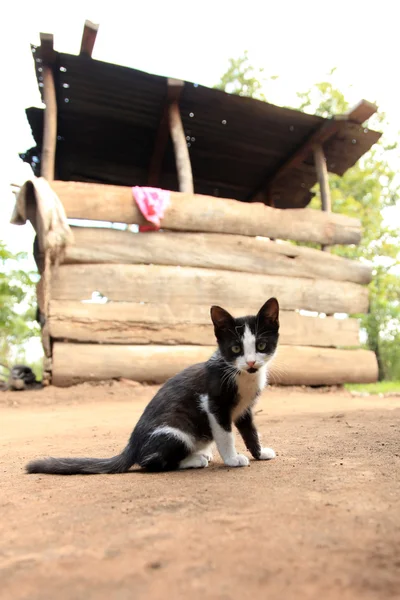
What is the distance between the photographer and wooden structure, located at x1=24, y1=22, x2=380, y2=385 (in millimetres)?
7312

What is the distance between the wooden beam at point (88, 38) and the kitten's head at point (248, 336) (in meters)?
6.15

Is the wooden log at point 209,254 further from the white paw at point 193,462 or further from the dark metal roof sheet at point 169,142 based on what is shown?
the white paw at point 193,462

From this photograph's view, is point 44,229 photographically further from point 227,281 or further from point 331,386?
point 331,386

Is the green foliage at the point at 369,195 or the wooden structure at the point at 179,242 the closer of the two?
the wooden structure at the point at 179,242

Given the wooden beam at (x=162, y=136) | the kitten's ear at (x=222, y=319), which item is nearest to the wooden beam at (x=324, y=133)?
the wooden beam at (x=162, y=136)

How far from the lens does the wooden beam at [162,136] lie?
799 centimetres

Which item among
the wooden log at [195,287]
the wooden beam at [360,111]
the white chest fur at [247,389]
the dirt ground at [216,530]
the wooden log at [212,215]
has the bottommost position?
the dirt ground at [216,530]

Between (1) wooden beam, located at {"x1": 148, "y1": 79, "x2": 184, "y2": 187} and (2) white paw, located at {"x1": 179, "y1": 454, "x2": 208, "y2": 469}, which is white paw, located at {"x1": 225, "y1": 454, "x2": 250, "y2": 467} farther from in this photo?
(1) wooden beam, located at {"x1": 148, "y1": 79, "x2": 184, "y2": 187}

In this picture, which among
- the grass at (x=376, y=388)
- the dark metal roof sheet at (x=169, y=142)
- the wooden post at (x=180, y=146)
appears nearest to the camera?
the dark metal roof sheet at (x=169, y=142)

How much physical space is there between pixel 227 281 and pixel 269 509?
650 cm

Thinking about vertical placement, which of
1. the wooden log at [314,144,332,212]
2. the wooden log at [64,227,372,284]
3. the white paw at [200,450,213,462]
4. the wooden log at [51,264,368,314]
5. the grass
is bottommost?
the grass

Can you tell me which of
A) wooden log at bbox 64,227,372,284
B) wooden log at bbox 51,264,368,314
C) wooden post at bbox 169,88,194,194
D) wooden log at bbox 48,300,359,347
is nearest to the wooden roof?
Result: wooden post at bbox 169,88,194,194

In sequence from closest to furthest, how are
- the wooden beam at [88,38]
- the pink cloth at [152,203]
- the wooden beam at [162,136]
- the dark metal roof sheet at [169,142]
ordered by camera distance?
the wooden beam at [88,38] → the pink cloth at [152,203] → the wooden beam at [162,136] → the dark metal roof sheet at [169,142]

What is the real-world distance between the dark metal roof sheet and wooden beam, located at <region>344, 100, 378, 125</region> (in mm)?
177
